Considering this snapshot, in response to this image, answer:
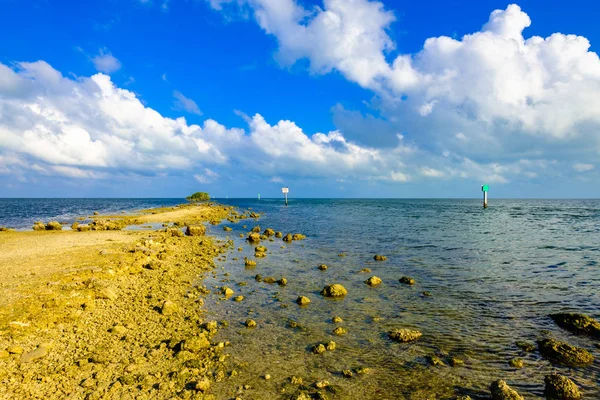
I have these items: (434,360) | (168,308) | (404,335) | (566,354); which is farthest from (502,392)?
(168,308)

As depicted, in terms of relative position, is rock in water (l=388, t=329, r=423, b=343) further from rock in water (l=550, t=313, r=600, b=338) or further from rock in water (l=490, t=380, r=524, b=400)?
rock in water (l=550, t=313, r=600, b=338)

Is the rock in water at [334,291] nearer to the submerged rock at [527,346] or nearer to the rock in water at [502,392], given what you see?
the submerged rock at [527,346]

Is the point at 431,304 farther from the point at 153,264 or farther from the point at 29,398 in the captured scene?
the point at 153,264

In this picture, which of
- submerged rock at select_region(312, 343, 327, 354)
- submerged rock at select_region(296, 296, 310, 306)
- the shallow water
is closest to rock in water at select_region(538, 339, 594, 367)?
the shallow water

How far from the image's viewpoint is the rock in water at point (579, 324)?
35.8 feet

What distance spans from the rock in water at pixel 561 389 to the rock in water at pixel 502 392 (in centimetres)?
107

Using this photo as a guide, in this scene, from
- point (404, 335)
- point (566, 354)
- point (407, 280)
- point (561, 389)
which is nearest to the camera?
point (561, 389)

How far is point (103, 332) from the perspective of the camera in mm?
10344

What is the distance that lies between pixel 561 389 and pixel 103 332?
43.8 ft

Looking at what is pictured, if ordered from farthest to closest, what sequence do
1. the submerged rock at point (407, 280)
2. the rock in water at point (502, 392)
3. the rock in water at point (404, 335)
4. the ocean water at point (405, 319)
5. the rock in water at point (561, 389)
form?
the submerged rock at point (407, 280)
the rock in water at point (404, 335)
the ocean water at point (405, 319)
the rock in water at point (561, 389)
the rock in water at point (502, 392)

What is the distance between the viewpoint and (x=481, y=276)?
61.5 ft

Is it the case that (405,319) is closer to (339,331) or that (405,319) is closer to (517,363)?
(339,331)

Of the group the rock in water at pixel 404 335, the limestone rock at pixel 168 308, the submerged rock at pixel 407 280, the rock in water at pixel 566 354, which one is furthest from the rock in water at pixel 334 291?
the rock in water at pixel 566 354

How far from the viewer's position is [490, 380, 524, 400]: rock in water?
22.8 ft
